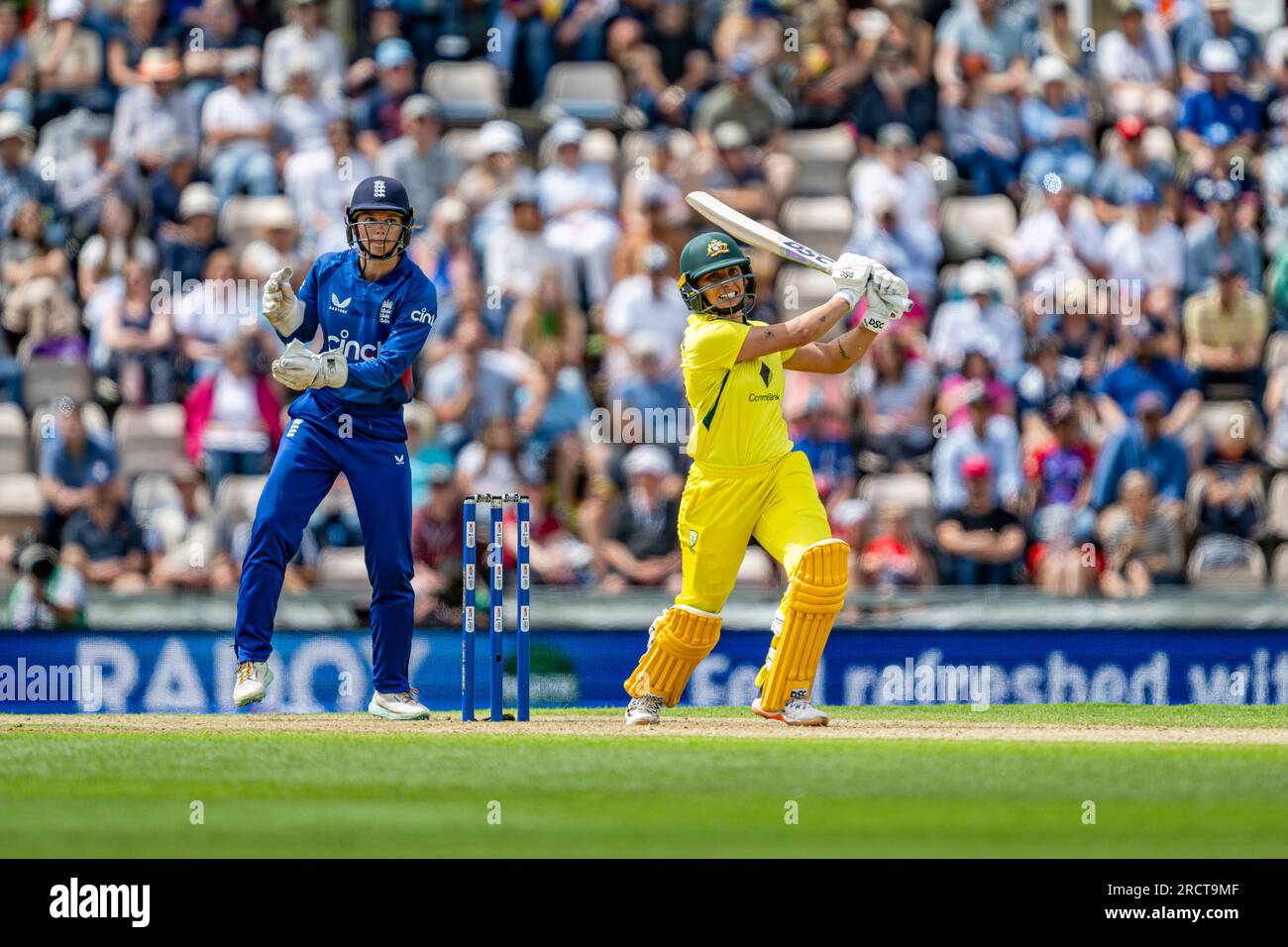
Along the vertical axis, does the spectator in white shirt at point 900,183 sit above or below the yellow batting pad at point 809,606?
above

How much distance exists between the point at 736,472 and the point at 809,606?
2.51 ft

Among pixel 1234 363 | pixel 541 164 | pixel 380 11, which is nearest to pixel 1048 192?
pixel 1234 363

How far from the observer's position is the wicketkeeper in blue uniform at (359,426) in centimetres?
1066

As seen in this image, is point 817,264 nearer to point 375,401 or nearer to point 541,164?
point 375,401

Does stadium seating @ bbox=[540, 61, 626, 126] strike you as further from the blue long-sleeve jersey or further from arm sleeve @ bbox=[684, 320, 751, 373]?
arm sleeve @ bbox=[684, 320, 751, 373]

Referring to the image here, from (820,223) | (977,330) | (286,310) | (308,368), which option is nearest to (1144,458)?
(977,330)

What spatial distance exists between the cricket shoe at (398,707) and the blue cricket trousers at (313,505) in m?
0.49

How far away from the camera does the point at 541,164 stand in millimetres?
17734

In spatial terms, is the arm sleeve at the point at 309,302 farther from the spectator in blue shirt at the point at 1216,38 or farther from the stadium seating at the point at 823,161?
the spectator in blue shirt at the point at 1216,38

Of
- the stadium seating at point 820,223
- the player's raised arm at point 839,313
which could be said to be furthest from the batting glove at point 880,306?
the stadium seating at point 820,223
